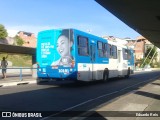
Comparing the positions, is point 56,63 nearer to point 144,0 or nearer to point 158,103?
point 144,0

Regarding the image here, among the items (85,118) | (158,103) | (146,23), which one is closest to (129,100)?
(158,103)

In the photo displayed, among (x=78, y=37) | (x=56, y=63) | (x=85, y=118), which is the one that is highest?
(x=78, y=37)

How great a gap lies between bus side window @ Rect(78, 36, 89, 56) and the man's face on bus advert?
0.87 m

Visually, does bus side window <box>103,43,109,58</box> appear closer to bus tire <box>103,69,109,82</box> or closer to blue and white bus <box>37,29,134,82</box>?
bus tire <box>103,69,109,82</box>

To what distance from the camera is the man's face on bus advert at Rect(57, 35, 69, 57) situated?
19.8m

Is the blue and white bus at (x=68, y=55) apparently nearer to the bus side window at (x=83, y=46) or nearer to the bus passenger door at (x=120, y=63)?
the bus side window at (x=83, y=46)

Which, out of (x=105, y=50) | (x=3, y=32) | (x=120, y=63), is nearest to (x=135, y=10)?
(x=105, y=50)

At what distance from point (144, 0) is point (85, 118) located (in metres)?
7.15

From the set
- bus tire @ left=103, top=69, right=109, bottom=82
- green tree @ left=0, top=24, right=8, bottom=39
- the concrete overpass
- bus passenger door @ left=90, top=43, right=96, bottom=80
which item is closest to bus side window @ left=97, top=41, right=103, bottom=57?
bus passenger door @ left=90, top=43, right=96, bottom=80

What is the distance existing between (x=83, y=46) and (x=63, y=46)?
1.50m

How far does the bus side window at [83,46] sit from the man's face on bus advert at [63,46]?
87 centimetres

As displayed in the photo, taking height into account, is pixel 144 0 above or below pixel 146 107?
above

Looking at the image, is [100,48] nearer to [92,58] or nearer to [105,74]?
[92,58]

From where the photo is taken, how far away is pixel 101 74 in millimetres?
24156
